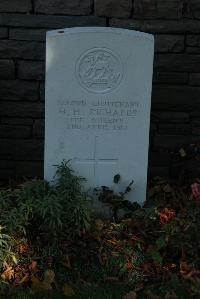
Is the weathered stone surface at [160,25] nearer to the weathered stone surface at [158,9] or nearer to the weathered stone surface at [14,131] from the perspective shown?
the weathered stone surface at [158,9]

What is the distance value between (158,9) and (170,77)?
55cm

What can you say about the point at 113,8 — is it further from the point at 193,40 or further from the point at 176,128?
the point at 176,128

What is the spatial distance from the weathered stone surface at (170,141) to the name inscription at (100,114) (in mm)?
826

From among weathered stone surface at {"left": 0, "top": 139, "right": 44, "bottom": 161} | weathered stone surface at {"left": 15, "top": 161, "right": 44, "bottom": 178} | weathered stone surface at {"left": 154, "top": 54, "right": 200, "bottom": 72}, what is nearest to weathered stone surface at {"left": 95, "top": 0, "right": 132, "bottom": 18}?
weathered stone surface at {"left": 154, "top": 54, "right": 200, "bottom": 72}

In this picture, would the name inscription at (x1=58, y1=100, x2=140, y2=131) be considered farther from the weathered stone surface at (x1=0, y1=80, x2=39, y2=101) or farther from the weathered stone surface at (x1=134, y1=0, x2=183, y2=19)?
the weathered stone surface at (x1=134, y1=0, x2=183, y2=19)

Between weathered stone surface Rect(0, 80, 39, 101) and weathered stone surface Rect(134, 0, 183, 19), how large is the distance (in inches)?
40.1

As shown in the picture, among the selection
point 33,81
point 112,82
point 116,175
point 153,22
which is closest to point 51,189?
point 116,175

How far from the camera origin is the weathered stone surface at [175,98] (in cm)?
491

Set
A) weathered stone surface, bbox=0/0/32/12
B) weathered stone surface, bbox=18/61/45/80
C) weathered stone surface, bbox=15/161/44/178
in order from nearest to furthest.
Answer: weathered stone surface, bbox=0/0/32/12, weathered stone surface, bbox=18/61/45/80, weathered stone surface, bbox=15/161/44/178

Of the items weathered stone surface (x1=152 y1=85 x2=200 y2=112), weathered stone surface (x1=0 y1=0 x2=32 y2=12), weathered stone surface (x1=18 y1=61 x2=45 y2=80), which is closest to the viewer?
weathered stone surface (x1=0 y1=0 x2=32 y2=12)

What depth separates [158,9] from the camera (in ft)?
15.6

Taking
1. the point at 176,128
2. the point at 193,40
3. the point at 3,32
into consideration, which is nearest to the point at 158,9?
the point at 193,40

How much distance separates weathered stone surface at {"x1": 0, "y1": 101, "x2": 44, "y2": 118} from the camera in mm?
4898

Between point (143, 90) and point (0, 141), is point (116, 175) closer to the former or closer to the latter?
point (143, 90)
